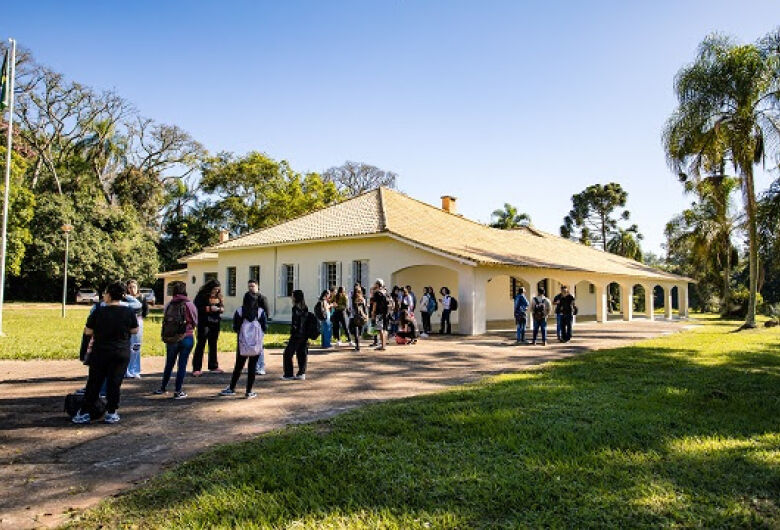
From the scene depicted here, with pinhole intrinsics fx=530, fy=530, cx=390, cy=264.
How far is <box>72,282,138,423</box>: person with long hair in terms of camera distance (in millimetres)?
6176

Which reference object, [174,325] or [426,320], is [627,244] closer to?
[426,320]

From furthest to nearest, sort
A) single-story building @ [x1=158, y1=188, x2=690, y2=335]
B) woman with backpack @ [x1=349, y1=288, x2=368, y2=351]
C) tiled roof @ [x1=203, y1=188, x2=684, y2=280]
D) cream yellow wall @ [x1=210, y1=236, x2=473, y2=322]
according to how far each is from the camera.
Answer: tiled roof @ [x1=203, y1=188, x2=684, y2=280] < cream yellow wall @ [x1=210, y1=236, x2=473, y2=322] < single-story building @ [x1=158, y1=188, x2=690, y2=335] < woman with backpack @ [x1=349, y1=288, x2=368, y2=351]

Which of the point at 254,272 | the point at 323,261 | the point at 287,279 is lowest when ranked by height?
the point at 287,279

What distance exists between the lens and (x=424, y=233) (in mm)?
20750

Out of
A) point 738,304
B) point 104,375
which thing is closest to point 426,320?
point 104,375

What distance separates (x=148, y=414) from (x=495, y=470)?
14.9ft

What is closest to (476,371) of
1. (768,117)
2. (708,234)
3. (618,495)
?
(618,495)

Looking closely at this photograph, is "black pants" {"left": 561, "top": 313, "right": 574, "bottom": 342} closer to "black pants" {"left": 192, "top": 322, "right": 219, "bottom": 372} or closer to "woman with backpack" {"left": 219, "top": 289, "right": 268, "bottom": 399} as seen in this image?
"black pants" {"left": 192, "top": 322, "right": 219, "bottom": 372}

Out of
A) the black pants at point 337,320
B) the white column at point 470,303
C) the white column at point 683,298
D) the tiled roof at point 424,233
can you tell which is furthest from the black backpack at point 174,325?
the white column at point 683,298

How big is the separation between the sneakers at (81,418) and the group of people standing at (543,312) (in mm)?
11696

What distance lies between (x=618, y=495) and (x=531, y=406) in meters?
2.71

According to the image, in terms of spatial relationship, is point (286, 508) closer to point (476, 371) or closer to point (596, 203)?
point (476, 371)

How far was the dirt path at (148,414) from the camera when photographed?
4.35 metres

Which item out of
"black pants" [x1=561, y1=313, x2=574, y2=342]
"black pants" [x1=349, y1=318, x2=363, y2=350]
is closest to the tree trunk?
"black pants" [x1=561, y1=313, x2=574, y2=342]
